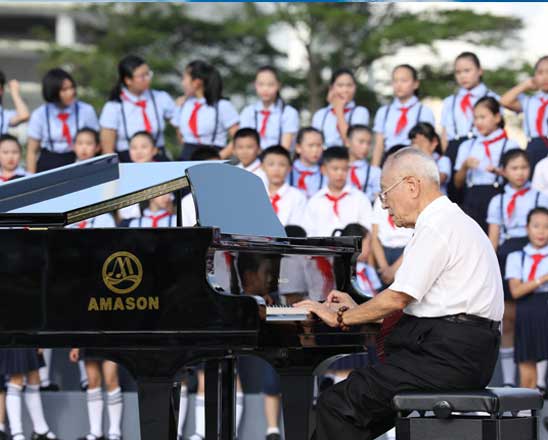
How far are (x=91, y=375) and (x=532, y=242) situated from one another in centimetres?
370

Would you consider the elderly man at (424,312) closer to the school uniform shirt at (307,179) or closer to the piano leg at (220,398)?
the piano leg at (220,398)

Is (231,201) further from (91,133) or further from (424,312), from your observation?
(91,133)

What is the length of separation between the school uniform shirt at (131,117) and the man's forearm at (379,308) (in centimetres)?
536

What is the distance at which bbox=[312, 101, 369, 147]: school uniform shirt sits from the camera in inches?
422

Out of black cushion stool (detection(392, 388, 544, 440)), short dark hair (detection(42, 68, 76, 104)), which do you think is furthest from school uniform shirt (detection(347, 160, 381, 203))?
black cushion stool (detection(392, 388, 544, 440))

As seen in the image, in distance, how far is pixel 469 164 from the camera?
9734 millimetres

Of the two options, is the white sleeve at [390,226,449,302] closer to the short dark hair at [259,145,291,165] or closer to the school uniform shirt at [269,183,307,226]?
the school uniform shirt at [269,183,307,226]

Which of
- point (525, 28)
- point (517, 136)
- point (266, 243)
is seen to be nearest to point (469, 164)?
point (266, 243)

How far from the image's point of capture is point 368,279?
8977 mm

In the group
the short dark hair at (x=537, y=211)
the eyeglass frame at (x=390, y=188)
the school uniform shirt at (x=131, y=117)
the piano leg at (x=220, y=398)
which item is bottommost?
the piano leg at (x=220, y=398)

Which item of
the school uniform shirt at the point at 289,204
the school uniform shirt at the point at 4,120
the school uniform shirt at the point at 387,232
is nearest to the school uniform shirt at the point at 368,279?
the school uniform shirt at the point at 387,232

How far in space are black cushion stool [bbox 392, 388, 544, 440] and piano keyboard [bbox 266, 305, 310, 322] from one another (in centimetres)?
59

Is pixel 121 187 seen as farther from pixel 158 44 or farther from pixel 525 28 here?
pixel 158 44

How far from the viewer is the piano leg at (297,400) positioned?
19.0 ft
